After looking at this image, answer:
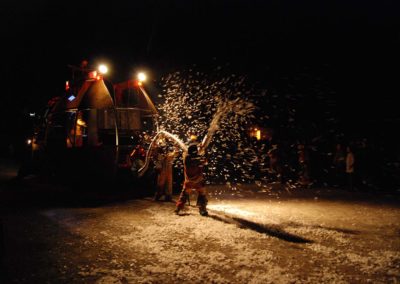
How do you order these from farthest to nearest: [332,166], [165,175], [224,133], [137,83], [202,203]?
[224,133], [332,166], [137,83], [165,175], [202,203]

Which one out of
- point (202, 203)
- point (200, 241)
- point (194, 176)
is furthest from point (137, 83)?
point (200, 241)

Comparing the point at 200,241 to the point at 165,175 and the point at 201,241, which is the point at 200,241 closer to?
the point at 201,241

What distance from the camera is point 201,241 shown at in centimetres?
630

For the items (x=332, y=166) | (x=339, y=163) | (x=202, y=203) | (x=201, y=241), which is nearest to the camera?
(x=201, y=241)

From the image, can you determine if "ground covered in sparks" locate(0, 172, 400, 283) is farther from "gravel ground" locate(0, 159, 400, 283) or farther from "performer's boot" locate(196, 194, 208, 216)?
"performer's boot" locate(196, 194, 208, 216)

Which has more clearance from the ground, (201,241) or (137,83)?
(137,83)

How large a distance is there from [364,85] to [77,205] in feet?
49.0

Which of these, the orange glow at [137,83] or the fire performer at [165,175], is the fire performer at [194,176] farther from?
the orange glow at [137,83]

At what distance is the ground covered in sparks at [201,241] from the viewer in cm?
481

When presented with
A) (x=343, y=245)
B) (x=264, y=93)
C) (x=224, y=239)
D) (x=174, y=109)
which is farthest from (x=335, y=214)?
(x=264, y=93)

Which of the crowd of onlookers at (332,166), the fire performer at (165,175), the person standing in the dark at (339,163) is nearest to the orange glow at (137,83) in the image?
the fire performer at (165,175)

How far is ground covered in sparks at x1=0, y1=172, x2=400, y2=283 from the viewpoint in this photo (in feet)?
15.8

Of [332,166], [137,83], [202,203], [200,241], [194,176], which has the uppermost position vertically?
[137,83]

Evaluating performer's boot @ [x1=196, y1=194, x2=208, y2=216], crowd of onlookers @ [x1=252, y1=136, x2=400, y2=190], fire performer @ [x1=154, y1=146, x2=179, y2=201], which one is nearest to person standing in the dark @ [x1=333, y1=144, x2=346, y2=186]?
crowd of onlookers @ [x1=252, y1=136, x2=400, y2=190]
